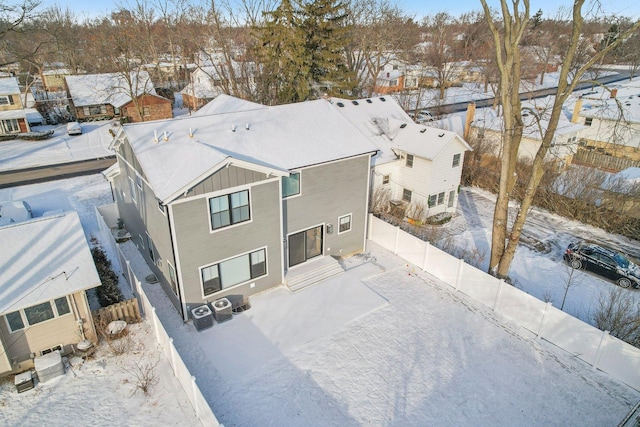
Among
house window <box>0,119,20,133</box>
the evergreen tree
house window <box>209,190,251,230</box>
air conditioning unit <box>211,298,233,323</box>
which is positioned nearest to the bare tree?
house window <box>209,190,251,230</box>

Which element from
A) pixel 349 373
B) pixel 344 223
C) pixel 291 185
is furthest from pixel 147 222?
pixel 349 373

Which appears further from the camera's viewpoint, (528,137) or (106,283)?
(528,137)

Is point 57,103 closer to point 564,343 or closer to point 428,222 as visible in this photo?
point 428,222

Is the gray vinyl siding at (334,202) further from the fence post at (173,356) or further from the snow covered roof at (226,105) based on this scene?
the snow covered roof at (226,105)

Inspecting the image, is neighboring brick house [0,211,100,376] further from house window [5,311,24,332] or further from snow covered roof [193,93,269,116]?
snow covered roof [193,93,269,116]

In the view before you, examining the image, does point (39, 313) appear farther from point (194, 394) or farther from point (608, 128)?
point (608, 128)

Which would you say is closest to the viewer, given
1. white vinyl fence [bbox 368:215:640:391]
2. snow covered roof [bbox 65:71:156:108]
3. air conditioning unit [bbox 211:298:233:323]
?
white vinyl fence [bbox 368:215:640:391]

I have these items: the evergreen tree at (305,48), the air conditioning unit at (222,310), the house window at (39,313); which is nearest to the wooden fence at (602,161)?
the evergreen tree at (305,48)
